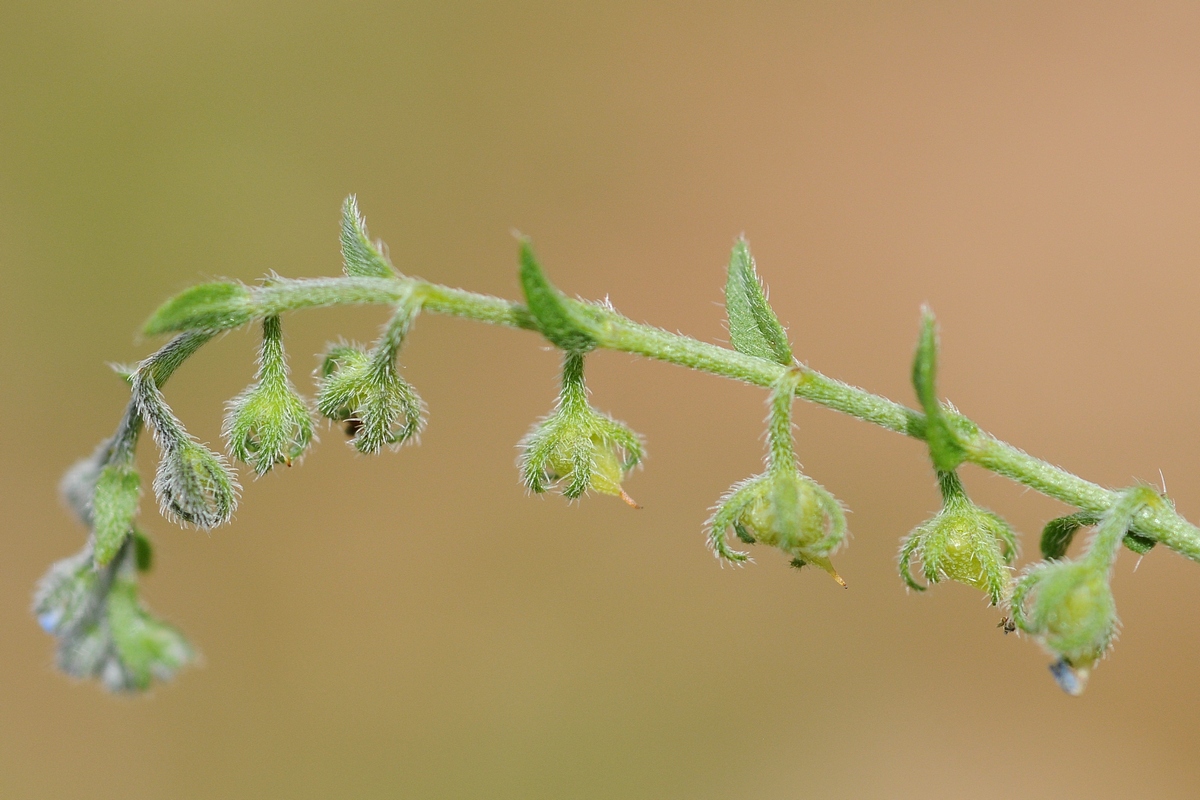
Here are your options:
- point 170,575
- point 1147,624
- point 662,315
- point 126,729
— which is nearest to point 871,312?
point 662,315

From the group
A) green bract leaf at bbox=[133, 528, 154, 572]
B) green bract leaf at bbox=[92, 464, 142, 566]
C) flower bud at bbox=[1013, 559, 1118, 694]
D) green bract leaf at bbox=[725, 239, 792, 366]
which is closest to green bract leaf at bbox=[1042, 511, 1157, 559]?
flower bud at bbox=[1013, 559, 1118, 694]

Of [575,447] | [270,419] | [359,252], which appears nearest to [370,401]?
[270,419]

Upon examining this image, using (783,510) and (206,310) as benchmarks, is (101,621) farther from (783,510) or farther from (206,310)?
(783,510)

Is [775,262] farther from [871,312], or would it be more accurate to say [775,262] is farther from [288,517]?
[288,517]

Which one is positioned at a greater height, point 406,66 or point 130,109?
point 406,66

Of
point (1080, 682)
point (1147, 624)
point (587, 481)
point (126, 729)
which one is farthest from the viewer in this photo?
point (126, 729)

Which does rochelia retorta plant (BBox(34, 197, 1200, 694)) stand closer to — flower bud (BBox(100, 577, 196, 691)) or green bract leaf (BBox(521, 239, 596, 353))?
green bract leaf (BBox(521, 239, 596, 353))

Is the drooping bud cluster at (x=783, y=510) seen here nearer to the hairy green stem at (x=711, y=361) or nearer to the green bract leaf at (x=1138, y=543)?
the hairy green stem at (x=711, y=361)
